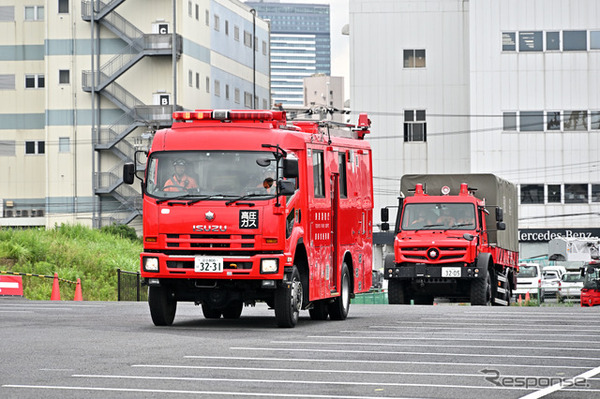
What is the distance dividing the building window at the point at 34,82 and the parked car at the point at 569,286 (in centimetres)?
4038

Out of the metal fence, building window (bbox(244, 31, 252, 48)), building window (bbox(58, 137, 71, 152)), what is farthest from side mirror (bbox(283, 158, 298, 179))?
building window (bbox(244, 31, 252, 48))

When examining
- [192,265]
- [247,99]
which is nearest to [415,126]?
[247,99]

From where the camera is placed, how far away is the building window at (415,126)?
68.0 metres

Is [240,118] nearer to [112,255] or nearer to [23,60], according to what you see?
[112,255]

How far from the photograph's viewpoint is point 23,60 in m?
81.8

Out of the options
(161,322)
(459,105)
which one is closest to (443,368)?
(161,322)

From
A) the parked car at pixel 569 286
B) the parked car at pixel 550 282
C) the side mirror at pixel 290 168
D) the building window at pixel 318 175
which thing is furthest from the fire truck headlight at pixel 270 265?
the parked car at pixel 550 282

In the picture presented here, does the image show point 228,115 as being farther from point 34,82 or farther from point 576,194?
point 34,82

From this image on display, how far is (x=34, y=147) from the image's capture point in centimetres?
8225

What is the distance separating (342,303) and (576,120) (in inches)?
1821

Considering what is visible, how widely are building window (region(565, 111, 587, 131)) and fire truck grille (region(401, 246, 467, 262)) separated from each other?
118ft

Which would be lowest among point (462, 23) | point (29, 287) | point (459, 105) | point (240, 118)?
point (29, 287)

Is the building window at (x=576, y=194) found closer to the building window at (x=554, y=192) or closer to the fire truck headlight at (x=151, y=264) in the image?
the building window at (x=554, y=192)

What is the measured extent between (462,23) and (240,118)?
1953 inches
